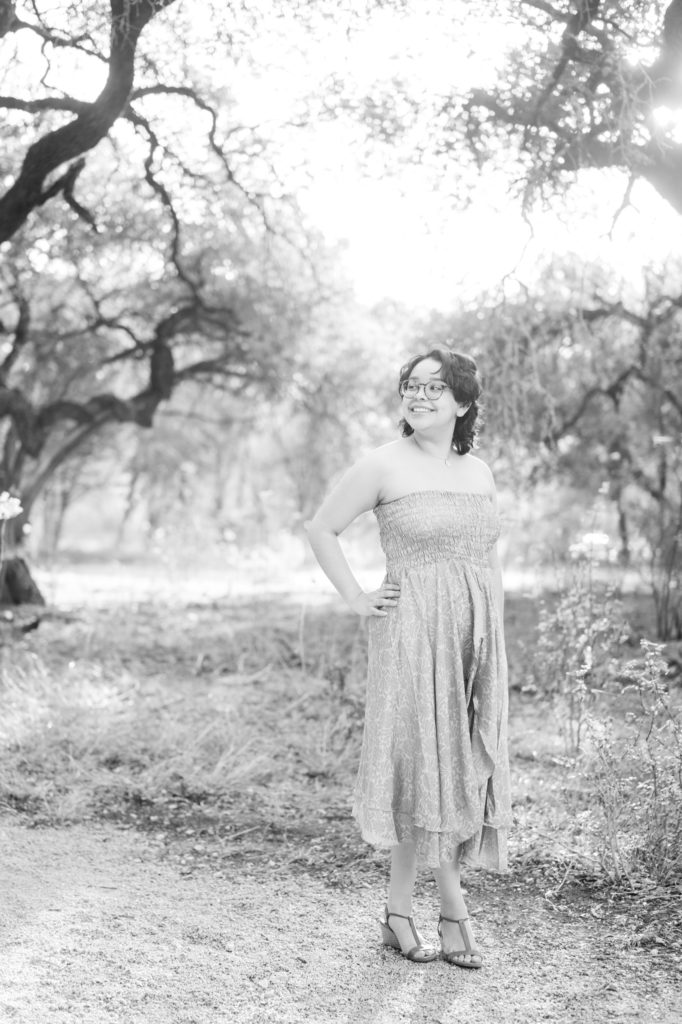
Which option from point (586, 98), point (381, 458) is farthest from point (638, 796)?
point (586, 98)

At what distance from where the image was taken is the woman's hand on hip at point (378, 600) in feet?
10.7

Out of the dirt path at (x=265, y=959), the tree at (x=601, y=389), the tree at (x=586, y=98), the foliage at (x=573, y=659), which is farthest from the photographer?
the tree at (x=601, y=389)

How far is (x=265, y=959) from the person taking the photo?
328 cm

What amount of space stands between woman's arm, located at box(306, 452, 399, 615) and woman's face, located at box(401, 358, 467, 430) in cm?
19

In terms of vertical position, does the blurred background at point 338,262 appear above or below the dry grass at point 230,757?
above

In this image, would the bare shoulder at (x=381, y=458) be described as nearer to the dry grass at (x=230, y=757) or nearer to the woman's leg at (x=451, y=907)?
the woman's leg at (x=451, y=907)

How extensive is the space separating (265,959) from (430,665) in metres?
1.08

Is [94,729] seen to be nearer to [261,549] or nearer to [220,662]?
[220,662]

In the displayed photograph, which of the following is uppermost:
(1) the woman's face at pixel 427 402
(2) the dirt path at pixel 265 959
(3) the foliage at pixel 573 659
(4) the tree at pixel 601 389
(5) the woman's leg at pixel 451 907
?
(4) the tree at pixel 601 389

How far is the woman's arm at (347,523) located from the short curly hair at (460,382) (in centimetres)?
29

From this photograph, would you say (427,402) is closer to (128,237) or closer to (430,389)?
(430,389)

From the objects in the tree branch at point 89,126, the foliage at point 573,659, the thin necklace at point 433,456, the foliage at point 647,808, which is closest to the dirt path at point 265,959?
the foliage at point 647,808

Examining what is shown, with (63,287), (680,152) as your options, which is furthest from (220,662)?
(63,287)

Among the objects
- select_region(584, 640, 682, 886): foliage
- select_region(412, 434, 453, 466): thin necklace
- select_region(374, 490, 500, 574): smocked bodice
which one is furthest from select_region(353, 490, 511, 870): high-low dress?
select_region(584, 640, 682, 886): foliage
